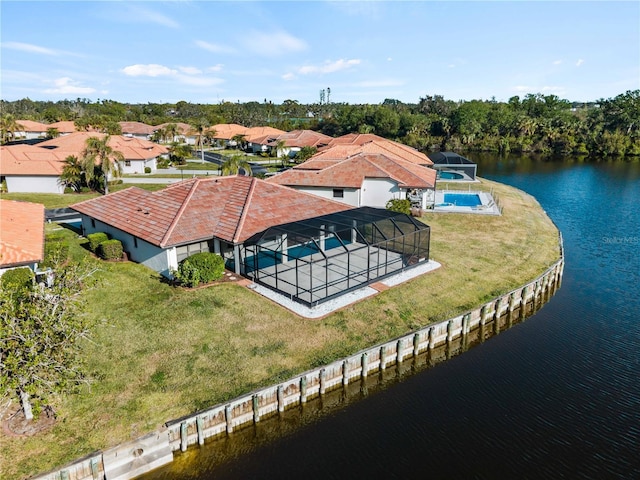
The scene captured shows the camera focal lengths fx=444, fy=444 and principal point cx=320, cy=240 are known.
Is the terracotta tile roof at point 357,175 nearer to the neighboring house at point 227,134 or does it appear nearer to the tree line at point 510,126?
the tree line at point 510,126

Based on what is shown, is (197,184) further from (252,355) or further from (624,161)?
(624,161)

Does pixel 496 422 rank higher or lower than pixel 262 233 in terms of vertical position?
lower

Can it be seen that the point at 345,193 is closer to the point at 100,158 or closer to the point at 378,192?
the point at 378,192

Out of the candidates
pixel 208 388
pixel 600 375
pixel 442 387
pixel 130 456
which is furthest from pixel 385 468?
pixel 600 375

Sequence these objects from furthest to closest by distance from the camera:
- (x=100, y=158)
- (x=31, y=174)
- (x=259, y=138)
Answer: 1. (x=259, y=138)
2. (x=31, y=174)
3. (x=100, y=158)

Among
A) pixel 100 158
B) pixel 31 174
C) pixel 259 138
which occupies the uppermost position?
pixel 259 138

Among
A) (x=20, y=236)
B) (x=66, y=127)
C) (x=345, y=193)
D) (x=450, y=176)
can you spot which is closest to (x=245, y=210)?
(x=20, y=236)

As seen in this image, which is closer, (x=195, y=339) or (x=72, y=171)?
(x=195, y=339)
